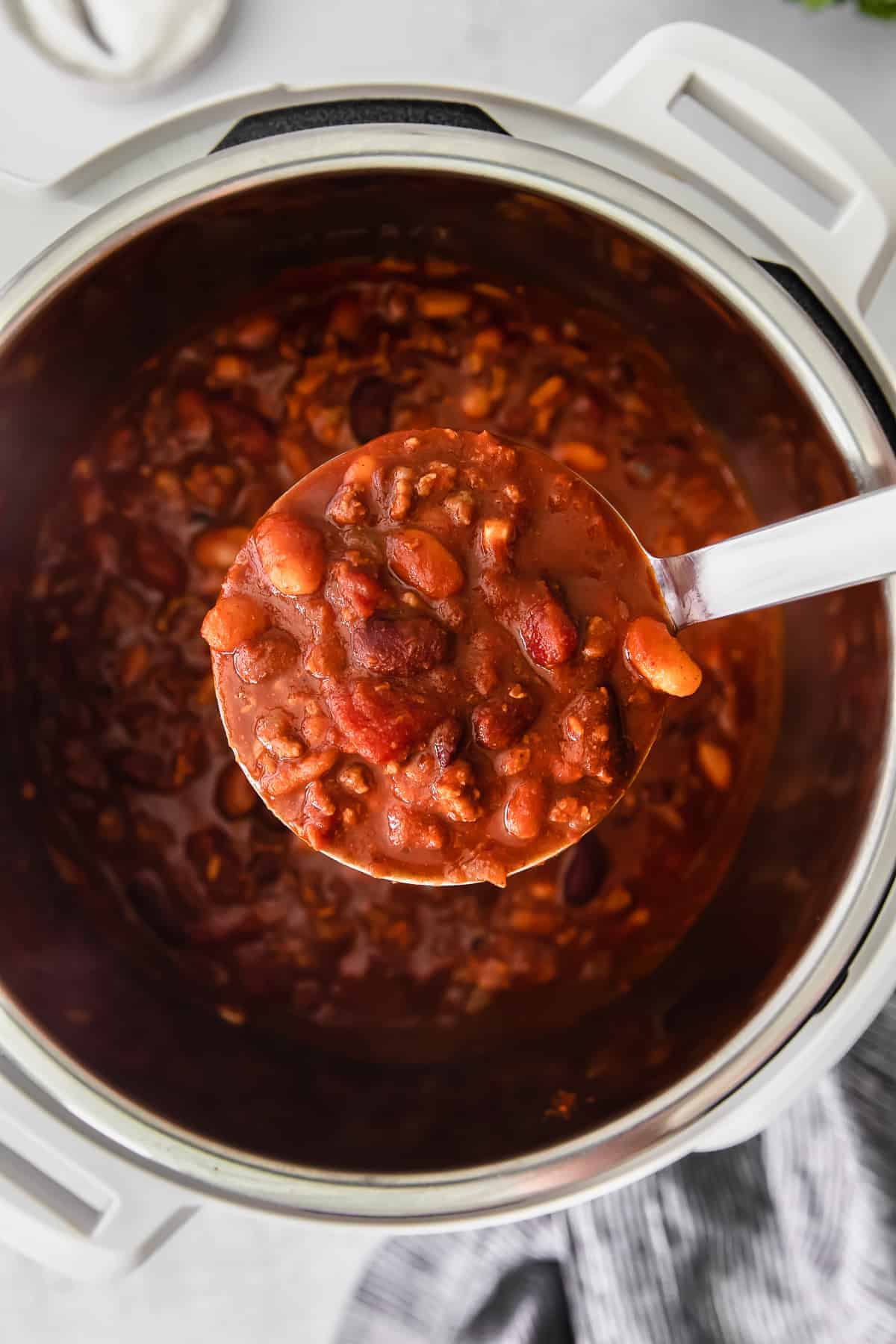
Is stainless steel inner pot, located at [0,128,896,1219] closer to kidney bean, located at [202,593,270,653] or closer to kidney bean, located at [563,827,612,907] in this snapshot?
kidney bean, located at [563,827,612,907]

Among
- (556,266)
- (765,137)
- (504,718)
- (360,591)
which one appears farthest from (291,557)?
(765,137)

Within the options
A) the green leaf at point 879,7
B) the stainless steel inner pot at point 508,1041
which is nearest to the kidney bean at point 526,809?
the stainless steel inner pot at point 508,1041

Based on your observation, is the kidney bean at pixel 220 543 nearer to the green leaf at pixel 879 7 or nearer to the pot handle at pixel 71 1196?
the pot handle at pixel 71 1196

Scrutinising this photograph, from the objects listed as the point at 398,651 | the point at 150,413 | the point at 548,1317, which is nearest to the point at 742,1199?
the point at 548,1317

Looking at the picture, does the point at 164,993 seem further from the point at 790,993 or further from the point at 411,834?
the point at 790,993

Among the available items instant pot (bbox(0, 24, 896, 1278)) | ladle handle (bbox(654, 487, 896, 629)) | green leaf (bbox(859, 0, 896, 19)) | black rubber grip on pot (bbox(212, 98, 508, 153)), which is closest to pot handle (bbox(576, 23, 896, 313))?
instant pot (bbox(0, 24, 896, 1278))

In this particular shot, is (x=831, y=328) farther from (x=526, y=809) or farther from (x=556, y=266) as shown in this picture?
(x=526, y=809)
